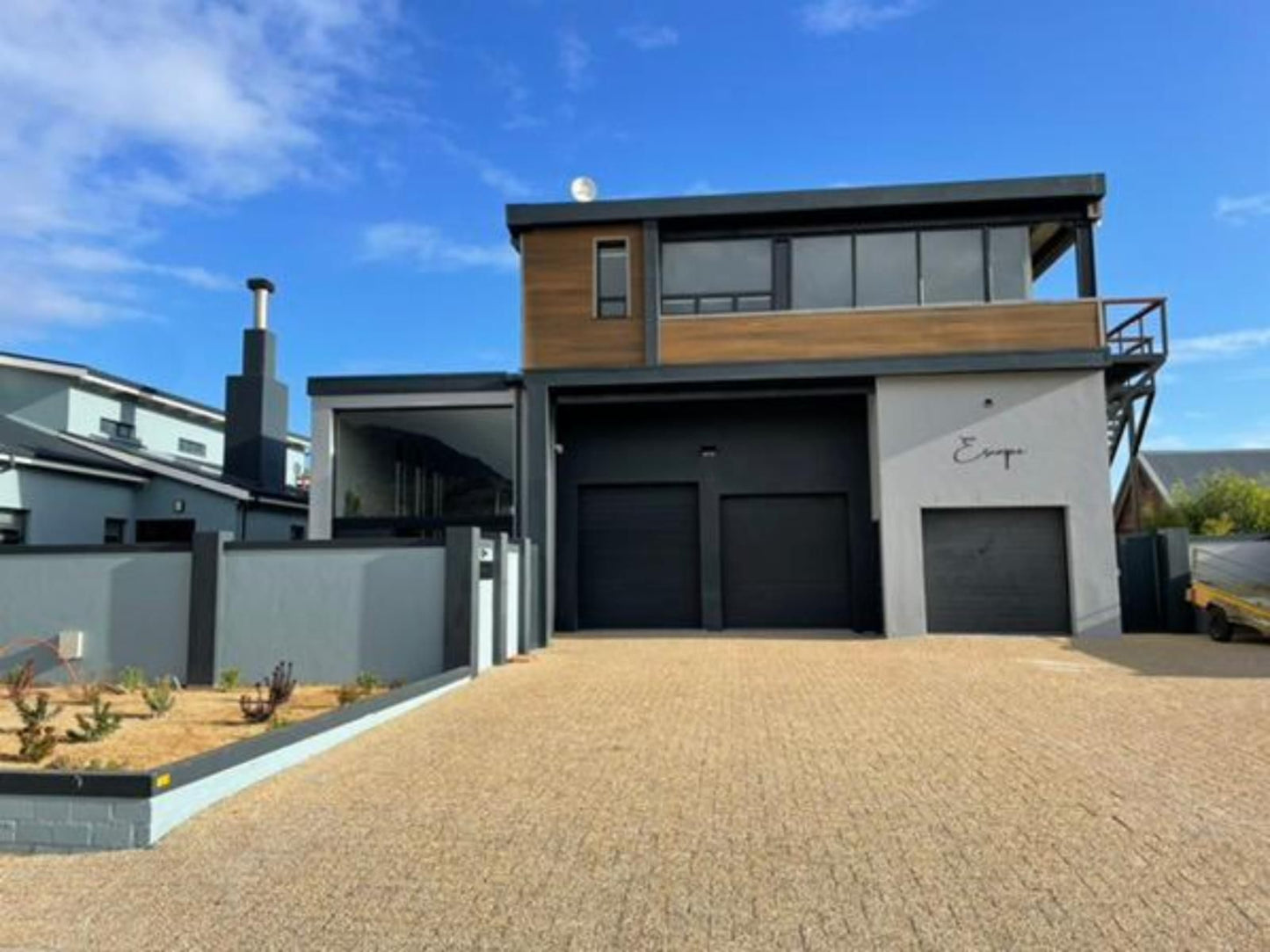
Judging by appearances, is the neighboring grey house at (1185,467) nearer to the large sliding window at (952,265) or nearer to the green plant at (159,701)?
the large sliding window at (952,265)

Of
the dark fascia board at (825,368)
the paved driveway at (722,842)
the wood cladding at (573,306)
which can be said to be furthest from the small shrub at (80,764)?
the wood cladding at (573,306)

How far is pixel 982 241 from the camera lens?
15664mm

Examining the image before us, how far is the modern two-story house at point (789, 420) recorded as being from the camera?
49.7 feet

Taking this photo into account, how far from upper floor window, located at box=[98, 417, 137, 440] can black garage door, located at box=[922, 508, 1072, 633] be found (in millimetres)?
19425

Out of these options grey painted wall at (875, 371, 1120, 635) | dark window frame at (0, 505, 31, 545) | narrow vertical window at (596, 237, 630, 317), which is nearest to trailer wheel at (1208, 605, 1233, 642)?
grey painted wall at (875, 371, 1120, 635)

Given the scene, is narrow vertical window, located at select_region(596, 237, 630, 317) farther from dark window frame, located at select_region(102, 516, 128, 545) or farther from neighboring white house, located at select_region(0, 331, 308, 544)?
dark window frame, located at select_region(102, 516, 128, 545)

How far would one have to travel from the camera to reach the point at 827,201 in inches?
615

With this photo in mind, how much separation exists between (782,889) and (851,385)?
12737mm

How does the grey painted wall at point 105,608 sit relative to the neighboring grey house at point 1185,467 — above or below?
below

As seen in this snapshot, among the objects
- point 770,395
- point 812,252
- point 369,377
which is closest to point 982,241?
point 812,252

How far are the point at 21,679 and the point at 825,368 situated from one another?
1210 cm

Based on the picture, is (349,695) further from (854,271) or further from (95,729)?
(854,271)

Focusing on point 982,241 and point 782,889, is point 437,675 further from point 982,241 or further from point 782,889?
point 982,241

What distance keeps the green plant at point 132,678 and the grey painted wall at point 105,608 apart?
91 mm
